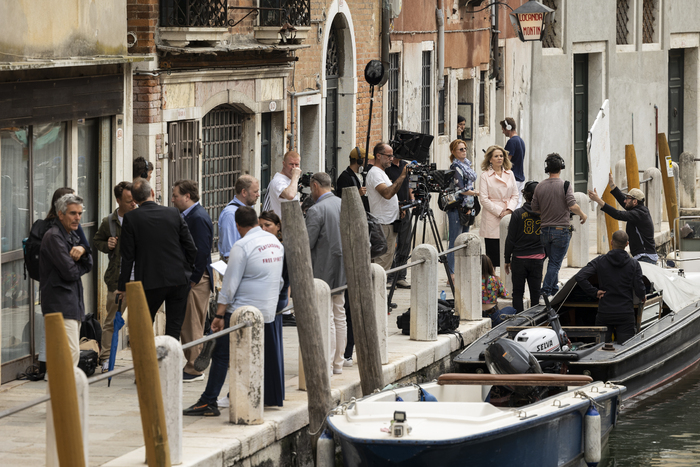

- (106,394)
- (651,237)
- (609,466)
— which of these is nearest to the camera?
(106,394)

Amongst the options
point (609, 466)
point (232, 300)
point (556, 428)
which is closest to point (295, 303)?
point (232, 300)

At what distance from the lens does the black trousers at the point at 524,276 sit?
1364cm

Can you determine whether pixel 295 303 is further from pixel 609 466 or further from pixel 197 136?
pixel 197 136

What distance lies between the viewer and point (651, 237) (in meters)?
15.4

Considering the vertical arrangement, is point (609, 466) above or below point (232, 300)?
below

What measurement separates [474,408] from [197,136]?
17.9 ft

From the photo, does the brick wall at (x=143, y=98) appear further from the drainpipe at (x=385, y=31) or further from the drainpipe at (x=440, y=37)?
the drainpipe at (x=440, y=37)

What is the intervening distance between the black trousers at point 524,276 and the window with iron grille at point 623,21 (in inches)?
582

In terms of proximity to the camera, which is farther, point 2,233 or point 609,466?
point 609,466

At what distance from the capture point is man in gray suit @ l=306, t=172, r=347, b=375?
1045 cm

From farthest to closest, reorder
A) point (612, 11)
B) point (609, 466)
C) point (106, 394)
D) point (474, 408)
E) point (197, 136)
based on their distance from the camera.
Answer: point (612, 11) → point (197, 136) → point (609, 466) → point (106, 394) → point (474, 408)

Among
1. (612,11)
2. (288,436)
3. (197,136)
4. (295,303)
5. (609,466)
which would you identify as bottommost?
(609,466)

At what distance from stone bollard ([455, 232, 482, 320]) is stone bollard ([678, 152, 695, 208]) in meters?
12.6

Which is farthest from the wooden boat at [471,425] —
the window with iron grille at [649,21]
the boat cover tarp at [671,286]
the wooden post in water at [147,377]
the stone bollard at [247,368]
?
the window with iron grille at [649,21]
